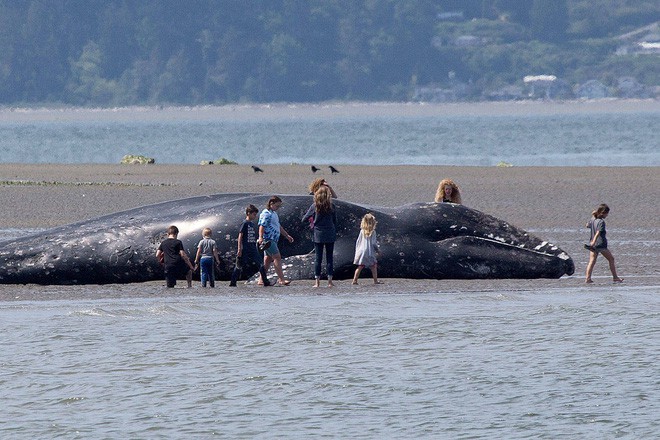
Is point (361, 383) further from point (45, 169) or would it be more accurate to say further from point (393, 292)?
point (45, 169)

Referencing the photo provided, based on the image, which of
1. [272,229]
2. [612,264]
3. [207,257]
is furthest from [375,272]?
[612,264]

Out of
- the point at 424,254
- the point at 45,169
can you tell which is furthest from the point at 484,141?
the point at 424,254

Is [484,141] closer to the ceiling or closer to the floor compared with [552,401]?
closer to the ceiling

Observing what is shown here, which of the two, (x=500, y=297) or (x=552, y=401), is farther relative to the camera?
(x=500, y=297)

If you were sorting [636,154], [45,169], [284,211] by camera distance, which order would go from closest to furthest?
[284,211] → [45,169] → [636,154]

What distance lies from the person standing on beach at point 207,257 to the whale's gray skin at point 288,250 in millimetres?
586

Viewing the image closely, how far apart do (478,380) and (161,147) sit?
310 feet

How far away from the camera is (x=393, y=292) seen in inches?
740

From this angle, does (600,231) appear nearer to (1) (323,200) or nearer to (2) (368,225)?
(2) (368,225)

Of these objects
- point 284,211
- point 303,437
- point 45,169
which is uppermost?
point 45,169

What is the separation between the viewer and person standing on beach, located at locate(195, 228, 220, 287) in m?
18.9

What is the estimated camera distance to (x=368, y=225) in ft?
62.5

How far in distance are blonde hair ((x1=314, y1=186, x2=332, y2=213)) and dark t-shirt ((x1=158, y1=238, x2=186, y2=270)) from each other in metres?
2.02

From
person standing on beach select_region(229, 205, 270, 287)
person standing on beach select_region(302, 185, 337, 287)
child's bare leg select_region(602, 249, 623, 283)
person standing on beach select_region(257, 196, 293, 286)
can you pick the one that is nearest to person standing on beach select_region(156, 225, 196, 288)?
person standing on beach select_region(229, 205, 270, 287)
